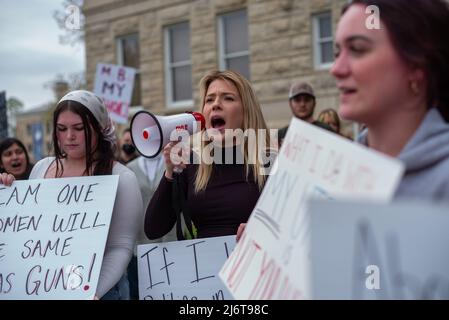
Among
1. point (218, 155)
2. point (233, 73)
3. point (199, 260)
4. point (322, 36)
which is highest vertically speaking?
point (322, 36)

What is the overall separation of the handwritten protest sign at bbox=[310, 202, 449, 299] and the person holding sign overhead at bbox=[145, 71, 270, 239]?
1667 millimetres

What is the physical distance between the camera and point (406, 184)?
1.58m

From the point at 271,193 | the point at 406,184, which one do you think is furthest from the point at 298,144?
the point at 406,184

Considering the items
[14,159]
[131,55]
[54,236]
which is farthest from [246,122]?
[131,55]

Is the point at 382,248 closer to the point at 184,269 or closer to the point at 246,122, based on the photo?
the point at 184,269

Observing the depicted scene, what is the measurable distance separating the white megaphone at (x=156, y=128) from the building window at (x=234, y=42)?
31.4 ft

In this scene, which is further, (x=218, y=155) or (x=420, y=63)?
(x=218, y=155)

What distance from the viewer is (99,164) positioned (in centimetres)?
300

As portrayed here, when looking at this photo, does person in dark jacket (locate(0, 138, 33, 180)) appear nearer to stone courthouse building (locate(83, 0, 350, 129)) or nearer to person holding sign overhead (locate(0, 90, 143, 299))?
person holding sign overhead (locate(0, 90, 143, 299))

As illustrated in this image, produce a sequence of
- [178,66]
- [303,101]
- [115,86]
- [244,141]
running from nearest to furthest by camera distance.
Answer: [244,141]
[303,101]
[115,86]
[178,66]

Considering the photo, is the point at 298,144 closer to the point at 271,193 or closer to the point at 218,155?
the point at 271,193

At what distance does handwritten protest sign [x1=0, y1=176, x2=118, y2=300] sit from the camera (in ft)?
8.84

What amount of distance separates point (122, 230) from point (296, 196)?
1.42 m
